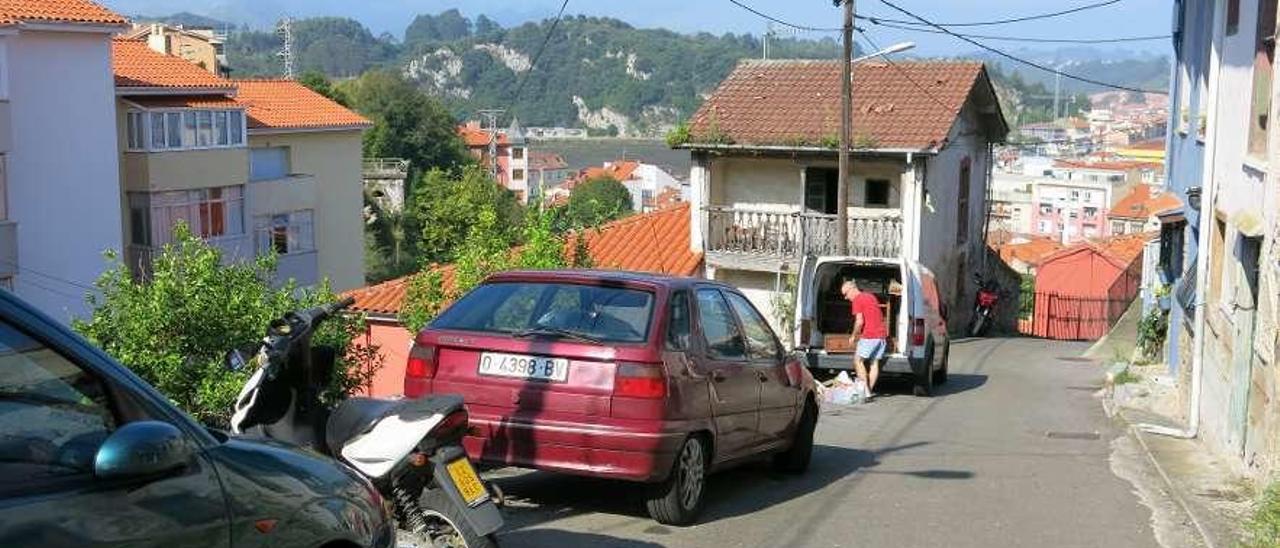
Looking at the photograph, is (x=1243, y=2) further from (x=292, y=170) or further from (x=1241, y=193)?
(x=292, y=170)

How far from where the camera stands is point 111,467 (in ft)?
11.8

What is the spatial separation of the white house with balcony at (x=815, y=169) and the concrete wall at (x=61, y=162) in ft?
58.4

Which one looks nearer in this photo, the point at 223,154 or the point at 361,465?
the point at 361,465

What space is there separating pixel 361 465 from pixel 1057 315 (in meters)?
42.4

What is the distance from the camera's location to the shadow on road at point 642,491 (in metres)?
8.03

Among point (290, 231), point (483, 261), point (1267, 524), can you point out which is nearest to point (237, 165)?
point (290, 231)

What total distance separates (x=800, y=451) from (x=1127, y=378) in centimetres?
964

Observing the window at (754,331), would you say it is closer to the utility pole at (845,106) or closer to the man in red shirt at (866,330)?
the man in red shirt at (866,330)

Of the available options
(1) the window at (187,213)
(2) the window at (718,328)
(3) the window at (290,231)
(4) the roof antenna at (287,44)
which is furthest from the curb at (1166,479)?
(4) the roof antenna at (287,44)

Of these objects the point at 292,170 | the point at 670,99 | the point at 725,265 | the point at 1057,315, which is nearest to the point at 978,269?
the point at 1057,315

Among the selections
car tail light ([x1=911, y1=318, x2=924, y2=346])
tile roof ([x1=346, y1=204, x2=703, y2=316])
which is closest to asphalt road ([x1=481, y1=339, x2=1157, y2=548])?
car tail light ([x1=911, y1=318, x2=924, y2=346])

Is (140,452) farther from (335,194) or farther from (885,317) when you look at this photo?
(335,194)

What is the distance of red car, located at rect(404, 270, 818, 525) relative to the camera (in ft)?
23.9

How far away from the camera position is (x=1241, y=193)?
11164 mm
